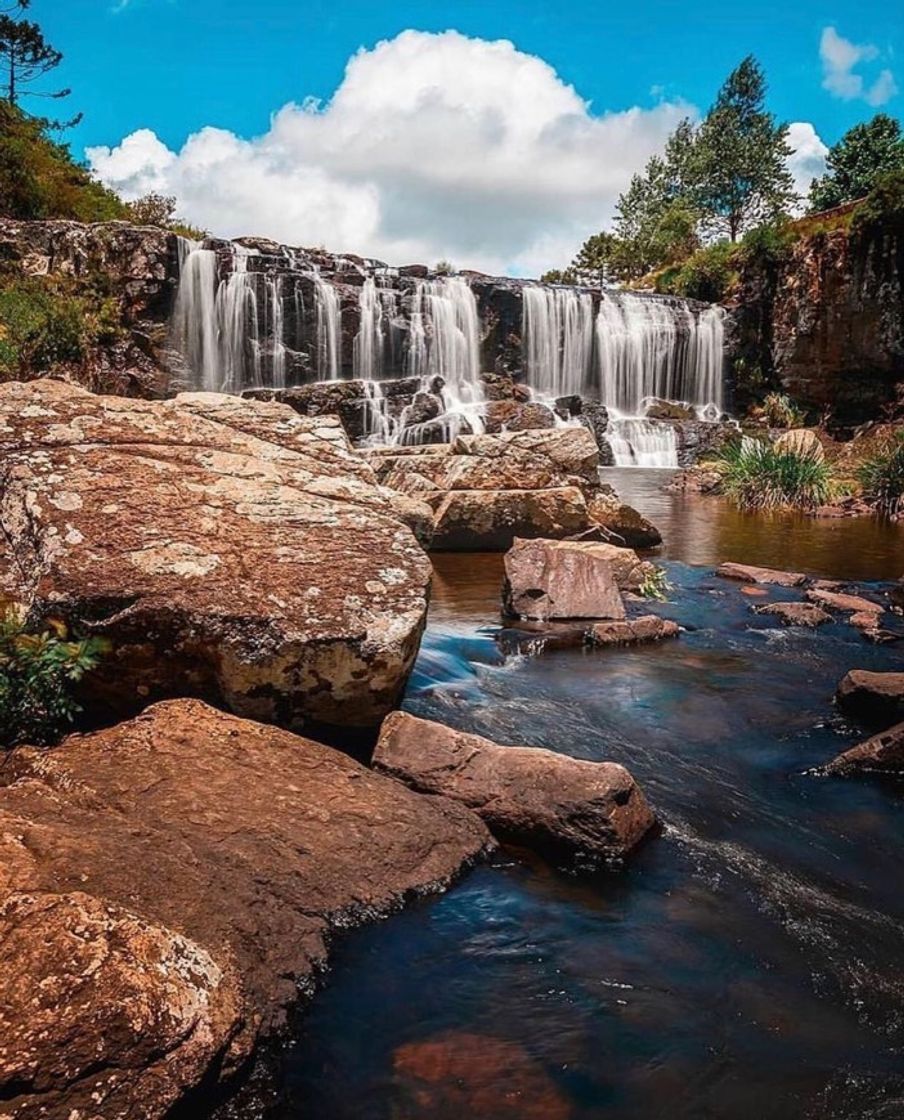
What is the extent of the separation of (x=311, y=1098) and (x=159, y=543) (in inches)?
105

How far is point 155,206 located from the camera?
3559 centimetres

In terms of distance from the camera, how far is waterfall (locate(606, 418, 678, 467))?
2772 cm

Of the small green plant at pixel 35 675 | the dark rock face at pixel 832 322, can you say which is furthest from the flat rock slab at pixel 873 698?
the dark rock face at pixel 832 322

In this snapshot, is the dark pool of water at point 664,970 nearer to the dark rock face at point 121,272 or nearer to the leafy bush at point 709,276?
the dark rock face at point 121,272

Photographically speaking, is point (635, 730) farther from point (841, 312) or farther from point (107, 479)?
point (841, 312)

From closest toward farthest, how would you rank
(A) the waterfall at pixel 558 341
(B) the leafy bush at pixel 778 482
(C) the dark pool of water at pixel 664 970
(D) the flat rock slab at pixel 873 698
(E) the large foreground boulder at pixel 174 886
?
(E) the large foreground boulder at pixel 174 886 → (C) the dark pool of water at pixel 664 970 → (D) the flat rock slab at pixel 873 698 → (B) the leafy bush at pixel 778 482 → (A) the waterfall at pixel 558 341

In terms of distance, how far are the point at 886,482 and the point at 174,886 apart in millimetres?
18205

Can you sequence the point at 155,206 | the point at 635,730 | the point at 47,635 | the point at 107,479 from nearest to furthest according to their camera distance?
the point at 47,635
the point at 107,479
the point at 635,730
the point at 155,206

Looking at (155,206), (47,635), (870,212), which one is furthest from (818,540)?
(155,206)

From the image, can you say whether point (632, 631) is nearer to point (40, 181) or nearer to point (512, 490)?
point (512, 490)

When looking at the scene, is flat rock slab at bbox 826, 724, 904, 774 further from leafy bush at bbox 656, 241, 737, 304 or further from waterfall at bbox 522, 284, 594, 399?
leafy bush at bbox 656, 241, 737, 304

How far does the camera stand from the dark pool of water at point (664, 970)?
7.57 ft

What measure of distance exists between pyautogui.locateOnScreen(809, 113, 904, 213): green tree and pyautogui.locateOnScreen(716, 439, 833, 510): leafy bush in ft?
93.0

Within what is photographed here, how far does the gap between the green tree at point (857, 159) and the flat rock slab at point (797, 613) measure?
39964 millimetres
